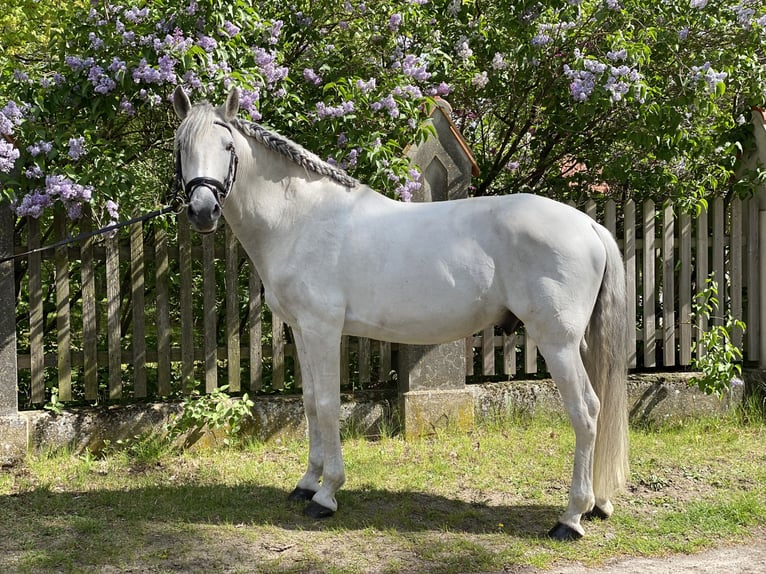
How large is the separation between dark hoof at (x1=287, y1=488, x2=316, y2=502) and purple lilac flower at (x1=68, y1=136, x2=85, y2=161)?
2.56 metres

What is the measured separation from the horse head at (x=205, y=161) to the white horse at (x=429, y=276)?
1 centimetres

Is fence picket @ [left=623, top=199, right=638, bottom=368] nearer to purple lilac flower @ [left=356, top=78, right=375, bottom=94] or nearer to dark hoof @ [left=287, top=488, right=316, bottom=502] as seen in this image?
purple lilac flower @ [left=356, top=78, right=375, bottom=94]

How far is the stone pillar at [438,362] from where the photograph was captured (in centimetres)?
618

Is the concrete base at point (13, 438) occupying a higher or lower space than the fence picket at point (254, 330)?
lower

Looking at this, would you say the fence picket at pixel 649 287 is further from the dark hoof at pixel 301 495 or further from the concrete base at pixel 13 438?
the concrete base at pixel 13 438

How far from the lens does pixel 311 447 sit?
4.93 m

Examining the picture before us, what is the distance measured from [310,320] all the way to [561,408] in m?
3.01

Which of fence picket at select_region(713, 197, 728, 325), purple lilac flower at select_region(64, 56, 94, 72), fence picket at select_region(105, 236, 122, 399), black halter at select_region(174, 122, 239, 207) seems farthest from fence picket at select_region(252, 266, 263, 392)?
fence picket at select_region(713, 197, 728, 325)

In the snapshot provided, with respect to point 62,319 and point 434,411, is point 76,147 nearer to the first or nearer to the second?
point 62,319

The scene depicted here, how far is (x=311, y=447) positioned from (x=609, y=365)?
1.86 metres

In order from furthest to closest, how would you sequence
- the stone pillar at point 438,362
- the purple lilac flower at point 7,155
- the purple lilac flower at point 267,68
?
the stone pillar at point 438,362 < the purple lilac flower at point 267,68 < the purple lilac flower at point 7,155

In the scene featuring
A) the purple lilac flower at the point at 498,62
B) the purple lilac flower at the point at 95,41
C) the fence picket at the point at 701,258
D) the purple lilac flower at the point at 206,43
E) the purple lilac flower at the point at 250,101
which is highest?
the purple lilac flower at the point at 498,62

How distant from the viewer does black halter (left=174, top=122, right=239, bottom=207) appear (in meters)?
3.99

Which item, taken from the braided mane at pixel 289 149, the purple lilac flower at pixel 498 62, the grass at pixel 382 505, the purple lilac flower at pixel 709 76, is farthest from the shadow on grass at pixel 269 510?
the purple lilac flower at pixel 498 62
